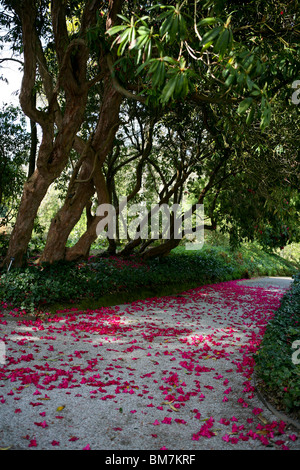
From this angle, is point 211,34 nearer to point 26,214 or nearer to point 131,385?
point 131,385

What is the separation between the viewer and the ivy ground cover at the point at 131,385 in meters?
2.72

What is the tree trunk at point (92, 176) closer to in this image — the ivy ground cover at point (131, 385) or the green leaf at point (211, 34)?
the ivy ground cover at point (131, 385)

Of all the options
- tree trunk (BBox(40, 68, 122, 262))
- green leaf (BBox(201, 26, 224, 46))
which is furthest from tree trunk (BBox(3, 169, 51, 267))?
green leaf (BBox(201, 26, 224, 46))

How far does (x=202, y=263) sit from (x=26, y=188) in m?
7.84

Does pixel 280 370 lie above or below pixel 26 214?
below

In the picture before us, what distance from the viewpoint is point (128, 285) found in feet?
28.2

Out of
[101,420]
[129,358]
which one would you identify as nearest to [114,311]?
[129,358]

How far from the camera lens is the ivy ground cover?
8.93ft

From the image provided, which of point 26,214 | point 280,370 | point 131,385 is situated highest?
point 26,214

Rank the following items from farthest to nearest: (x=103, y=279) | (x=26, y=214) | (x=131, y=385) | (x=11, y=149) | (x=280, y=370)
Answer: (x=11, y=149)
(x=103, y=279)
(x=26, y=214)
(x=131, y=385)
(x=280, y=370)

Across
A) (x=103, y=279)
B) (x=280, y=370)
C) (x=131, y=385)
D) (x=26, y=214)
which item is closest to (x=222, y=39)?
(x=280, y=370)

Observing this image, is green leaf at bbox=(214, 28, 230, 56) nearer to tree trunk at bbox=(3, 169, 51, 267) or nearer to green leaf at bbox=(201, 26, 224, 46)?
green leaf at bbox=(201, 26, 224, 46)

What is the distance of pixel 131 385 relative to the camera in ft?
12.5
